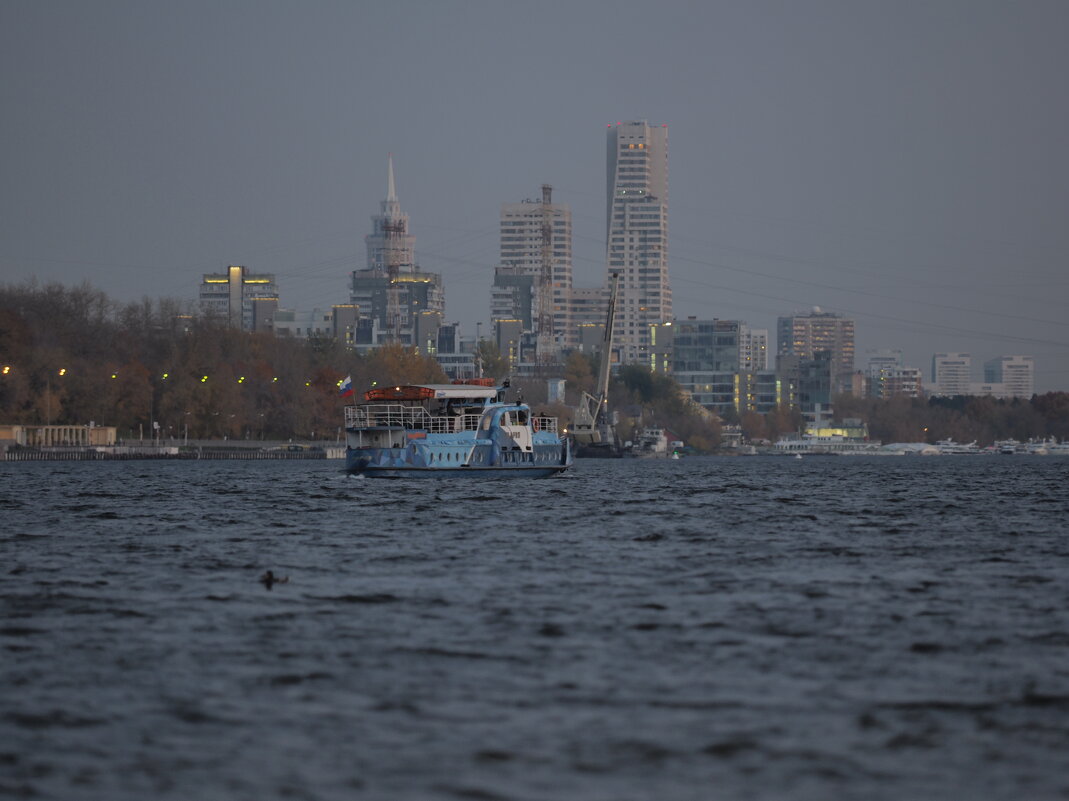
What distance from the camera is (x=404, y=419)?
342ft

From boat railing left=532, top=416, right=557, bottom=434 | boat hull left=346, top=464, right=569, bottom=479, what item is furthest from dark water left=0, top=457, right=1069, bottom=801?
boat railing left=532, top=416, right=557, bottom=434

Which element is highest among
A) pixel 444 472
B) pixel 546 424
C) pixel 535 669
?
pixel 546 424

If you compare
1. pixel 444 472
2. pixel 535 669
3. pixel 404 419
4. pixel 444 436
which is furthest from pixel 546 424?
pixel 535 669

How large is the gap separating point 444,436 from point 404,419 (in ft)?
11.7

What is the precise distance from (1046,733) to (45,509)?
58849 mm

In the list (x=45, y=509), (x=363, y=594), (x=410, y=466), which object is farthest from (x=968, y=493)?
(x=363, y=594)

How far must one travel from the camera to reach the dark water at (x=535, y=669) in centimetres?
1786

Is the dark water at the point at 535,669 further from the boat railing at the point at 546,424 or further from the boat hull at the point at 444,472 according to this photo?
the boat railing at the point at 546,424

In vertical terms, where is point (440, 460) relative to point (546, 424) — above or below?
below

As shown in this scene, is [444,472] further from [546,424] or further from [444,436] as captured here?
[546,424]

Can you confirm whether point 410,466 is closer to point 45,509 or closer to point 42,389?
point 45,509

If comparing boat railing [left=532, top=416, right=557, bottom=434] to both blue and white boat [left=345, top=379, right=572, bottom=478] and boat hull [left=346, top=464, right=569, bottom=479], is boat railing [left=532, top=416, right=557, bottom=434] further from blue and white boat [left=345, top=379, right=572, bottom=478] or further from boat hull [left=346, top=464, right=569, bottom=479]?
boat hull [left=346, top=464, right=569, bottom=479]

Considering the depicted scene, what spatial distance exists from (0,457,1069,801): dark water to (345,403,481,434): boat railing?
2075 inches

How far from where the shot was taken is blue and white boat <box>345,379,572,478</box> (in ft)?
333
